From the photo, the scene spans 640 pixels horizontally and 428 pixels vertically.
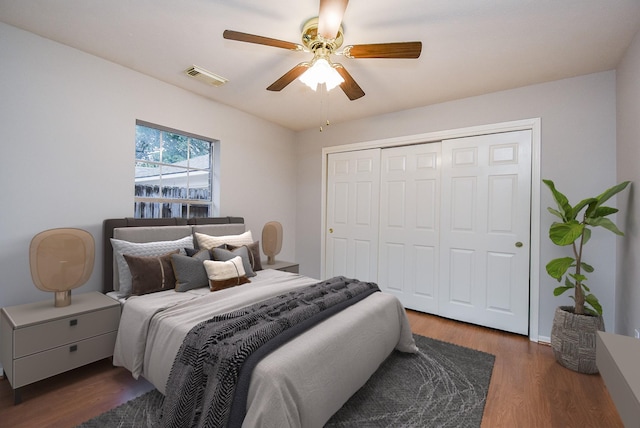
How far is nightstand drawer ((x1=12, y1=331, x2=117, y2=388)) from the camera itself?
1745mm

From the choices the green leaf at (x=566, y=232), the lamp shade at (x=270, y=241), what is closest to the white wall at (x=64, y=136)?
the lamp shade at (x=270, y=241)

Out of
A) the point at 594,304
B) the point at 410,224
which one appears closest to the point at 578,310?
the point at 594,304

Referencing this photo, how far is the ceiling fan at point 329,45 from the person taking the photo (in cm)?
155

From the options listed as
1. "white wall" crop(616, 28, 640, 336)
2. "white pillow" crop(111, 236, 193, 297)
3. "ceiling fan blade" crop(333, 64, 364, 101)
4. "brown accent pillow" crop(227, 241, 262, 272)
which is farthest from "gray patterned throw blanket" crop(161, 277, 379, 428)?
"white wall" crop(616, 28, 640, 336)

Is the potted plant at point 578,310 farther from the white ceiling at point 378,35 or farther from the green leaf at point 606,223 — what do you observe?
the white ceiling at point 378,35

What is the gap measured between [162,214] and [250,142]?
1.50m

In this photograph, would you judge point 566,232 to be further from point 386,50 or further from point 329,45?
point 329,45

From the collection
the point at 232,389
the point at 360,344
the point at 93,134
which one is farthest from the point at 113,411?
the point at 93,134

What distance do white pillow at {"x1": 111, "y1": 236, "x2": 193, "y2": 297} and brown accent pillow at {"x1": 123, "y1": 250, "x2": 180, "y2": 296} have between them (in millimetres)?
73

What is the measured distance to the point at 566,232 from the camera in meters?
2.26

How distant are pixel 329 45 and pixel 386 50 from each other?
39cm

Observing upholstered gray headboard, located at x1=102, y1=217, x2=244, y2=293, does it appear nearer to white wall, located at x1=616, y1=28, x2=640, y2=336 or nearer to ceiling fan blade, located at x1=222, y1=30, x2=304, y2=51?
ceiling fan blade, located at x1=222, y1=30, x2=304, y2=51

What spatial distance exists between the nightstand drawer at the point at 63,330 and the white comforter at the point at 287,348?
12cm

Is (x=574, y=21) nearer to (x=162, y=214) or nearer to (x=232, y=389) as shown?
(x=232, y=389)
